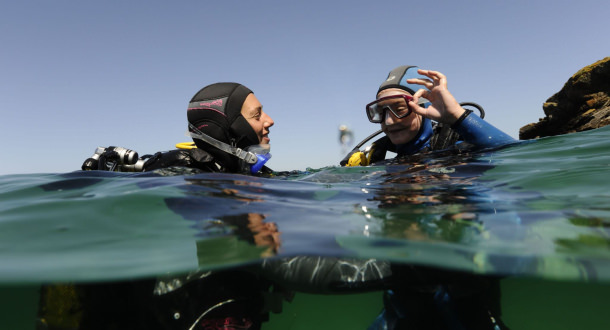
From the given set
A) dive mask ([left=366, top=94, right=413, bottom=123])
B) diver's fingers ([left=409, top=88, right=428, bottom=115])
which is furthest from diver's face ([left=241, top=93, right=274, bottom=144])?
diver's fingers ([left=409, top=88, right=428, bottom=115])

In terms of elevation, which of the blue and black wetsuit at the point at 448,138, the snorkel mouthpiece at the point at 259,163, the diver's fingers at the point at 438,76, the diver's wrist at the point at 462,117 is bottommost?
the snorkel mouthpiece at the point at 259,163

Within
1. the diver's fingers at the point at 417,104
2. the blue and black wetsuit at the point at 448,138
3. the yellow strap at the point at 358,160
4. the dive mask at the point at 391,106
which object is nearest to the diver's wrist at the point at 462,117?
the blue and black wetsuit at the point at 448,138

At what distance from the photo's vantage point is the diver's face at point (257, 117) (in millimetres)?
4504

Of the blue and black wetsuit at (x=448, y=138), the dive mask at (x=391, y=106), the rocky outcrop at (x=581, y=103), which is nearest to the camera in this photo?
the blue and black wetsuit at (x=448, y=138)

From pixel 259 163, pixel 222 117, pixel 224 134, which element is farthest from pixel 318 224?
pixel 222 117

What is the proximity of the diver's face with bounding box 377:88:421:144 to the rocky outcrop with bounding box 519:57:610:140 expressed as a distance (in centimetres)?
1145

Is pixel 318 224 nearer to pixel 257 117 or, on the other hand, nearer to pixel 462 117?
pixel 257 117

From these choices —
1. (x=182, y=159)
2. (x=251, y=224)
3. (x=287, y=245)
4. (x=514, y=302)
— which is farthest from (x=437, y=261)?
(x=514, y=302)

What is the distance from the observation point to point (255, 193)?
3.21 m

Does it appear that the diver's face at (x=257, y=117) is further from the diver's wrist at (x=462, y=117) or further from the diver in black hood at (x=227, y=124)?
the diver's wrist at (x=462, y=117)

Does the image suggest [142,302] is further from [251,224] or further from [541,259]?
[541,259]

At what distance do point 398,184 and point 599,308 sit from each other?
5.45m

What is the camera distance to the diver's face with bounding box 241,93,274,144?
450cm

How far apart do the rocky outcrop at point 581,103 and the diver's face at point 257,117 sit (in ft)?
44.2
